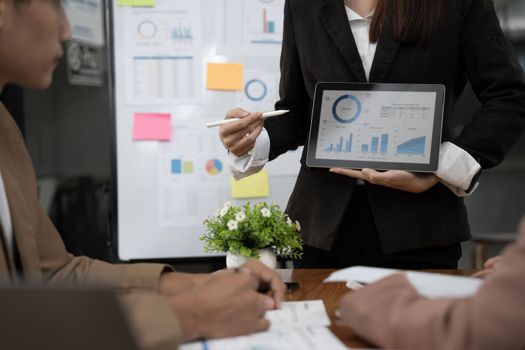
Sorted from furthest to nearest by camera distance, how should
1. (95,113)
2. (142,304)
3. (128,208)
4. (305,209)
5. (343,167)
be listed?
(95,113) → (128,208) → (305,209) → (343,167) → (142,304)

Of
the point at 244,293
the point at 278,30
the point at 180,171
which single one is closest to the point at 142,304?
the point at 244,293

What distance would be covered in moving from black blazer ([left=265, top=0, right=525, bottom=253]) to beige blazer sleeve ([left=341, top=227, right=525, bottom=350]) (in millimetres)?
613

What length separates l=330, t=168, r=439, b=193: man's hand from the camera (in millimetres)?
1334

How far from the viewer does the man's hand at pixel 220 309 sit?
32.5 inches

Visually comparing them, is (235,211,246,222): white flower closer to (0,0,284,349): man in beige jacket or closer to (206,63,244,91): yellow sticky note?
(0,0,284,349): man in beige jacket

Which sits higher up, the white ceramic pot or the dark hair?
the dark hair

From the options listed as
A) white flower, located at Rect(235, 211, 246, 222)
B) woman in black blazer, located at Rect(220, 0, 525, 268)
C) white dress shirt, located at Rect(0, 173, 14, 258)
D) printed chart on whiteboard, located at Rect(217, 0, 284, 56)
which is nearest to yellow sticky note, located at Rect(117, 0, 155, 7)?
printed chart on whiteboard, located at Rect(217, 0, 284, 56)

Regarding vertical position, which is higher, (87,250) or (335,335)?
(335,335)

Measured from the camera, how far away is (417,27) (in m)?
1.40

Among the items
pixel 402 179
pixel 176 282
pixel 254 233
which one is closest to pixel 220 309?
pixel 176 282

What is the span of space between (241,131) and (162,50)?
1191 millimetres

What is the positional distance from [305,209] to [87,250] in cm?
160

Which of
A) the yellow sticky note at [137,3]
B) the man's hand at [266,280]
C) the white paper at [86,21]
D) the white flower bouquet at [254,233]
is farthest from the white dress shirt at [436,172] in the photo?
the white paper at [86,21]

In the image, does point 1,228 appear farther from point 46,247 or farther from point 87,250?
point 87,250
